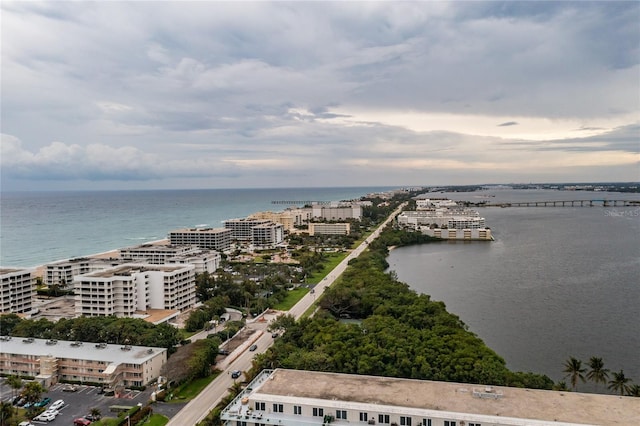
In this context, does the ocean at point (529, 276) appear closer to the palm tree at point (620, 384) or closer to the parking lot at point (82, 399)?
the palm tree at point (620, 384)

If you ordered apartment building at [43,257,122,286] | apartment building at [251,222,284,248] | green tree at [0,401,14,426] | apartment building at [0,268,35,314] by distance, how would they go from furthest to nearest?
apartment building at [251,222,284,248], apartment building at [43,257,122,286], apartment building at [0,268,35,314], green tree at [0,401,14,426]

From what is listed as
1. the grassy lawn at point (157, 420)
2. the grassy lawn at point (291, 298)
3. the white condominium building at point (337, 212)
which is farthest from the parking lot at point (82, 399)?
the white condominium building at point (337, 212)

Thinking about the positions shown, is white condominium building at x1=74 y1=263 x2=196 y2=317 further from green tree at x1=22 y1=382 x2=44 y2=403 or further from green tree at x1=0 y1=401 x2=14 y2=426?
green tree at x1=0 y1=401 x2=14 y2=426

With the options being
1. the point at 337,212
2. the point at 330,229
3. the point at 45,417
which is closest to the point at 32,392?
the point at 45,417

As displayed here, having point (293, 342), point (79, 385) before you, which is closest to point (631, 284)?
point (293, 342)

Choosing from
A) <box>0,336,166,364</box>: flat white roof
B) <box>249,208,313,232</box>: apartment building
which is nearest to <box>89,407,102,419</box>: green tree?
<box>0,336,166,364</box>: flat white roof

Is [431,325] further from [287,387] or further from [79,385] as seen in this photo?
[79,385]
